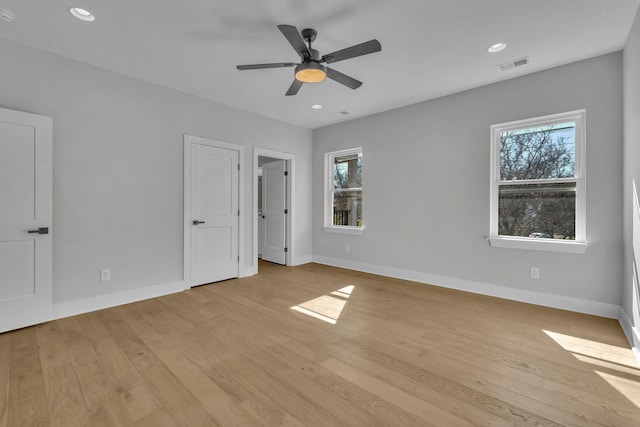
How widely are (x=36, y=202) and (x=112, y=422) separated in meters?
2.44

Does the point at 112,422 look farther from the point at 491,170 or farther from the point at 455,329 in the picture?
the point at 491,170

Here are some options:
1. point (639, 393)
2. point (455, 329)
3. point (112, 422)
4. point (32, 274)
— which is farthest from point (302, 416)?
point (32, 274)

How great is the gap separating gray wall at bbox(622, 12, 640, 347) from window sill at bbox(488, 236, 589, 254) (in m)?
0.39

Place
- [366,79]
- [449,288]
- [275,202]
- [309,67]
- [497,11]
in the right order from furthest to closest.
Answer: [275,202] < [449,288] < [366,79] < [309,67] < [497,11]

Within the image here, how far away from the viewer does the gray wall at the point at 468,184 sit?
308 centimetres

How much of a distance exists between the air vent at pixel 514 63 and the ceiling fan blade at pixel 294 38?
2308 millimetres

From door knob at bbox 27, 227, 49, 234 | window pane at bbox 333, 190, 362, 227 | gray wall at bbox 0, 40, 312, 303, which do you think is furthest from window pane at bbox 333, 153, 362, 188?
door knob at bbox 27, 227, 49, 234

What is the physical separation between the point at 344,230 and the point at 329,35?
3.45m

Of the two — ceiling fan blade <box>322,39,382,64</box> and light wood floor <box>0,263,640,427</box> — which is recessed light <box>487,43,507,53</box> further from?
light wood floor <box>0,263,640,427</box>

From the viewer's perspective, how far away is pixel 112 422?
160 cm

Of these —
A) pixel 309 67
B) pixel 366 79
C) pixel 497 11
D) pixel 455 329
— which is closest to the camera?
pixel 497 11

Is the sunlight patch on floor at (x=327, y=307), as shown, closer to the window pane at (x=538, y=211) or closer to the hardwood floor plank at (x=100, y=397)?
the hardwood floor plank at (x=100, y=397)

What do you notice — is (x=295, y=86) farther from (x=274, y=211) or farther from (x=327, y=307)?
(x=274, y=211)

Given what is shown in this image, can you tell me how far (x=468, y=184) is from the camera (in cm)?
402
